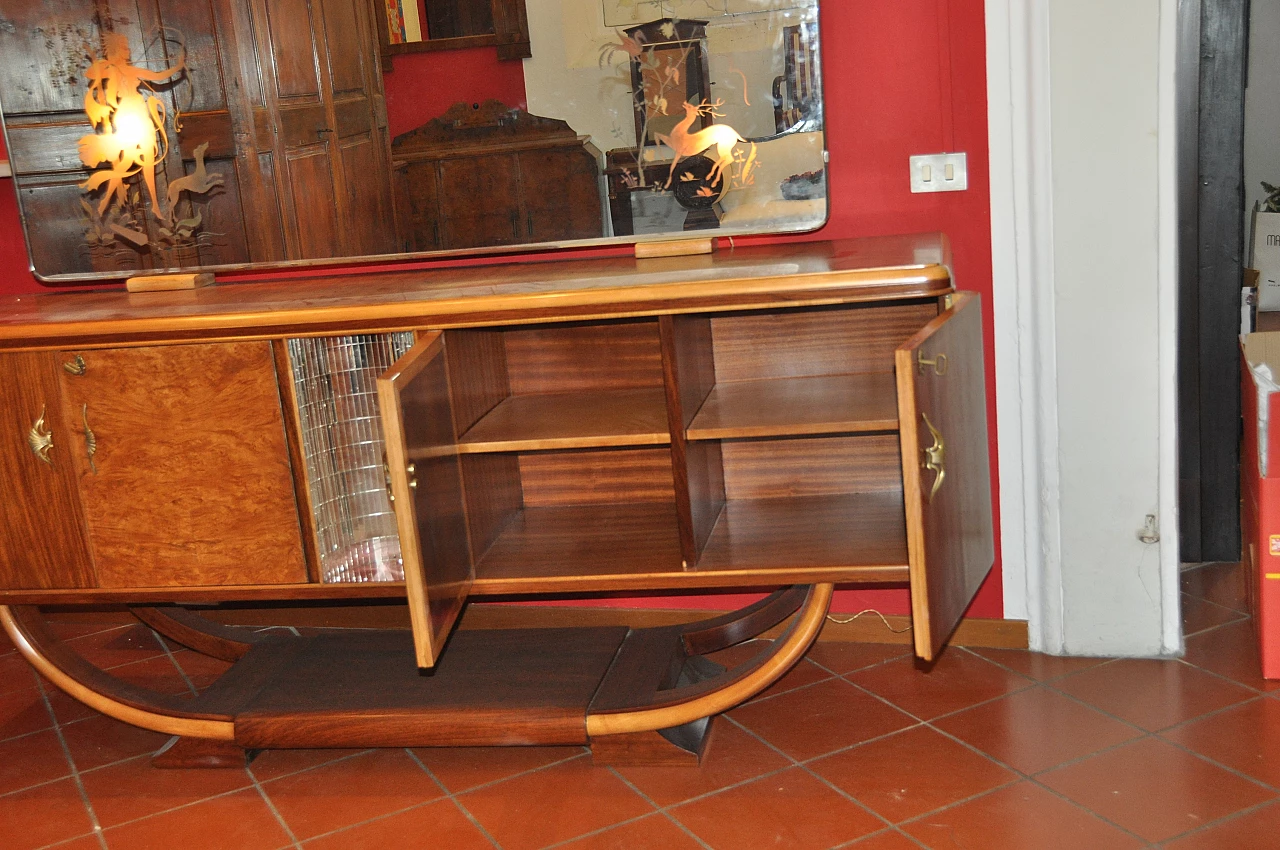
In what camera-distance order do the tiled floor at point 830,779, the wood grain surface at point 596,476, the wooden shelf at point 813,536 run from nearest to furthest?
the tiled floor at point 830,779 → the wooden shelf at point 813,536 → the wood grain surface at point 596,476

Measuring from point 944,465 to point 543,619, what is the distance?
1.42 meters

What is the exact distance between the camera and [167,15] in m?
2.62

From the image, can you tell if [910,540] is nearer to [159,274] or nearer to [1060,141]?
[1060,141]

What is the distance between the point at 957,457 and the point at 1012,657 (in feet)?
2.77

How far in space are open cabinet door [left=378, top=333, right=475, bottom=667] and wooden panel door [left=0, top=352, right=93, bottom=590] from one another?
77 centimetres

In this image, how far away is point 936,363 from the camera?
1.91 meters

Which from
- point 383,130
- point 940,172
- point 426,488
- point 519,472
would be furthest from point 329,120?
point 940,172

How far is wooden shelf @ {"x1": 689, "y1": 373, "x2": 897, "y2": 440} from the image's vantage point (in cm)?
217

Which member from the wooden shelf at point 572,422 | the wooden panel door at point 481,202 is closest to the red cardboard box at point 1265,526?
the wooden shelf at point 572,422

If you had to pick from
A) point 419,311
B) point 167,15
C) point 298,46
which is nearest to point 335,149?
point 298,46

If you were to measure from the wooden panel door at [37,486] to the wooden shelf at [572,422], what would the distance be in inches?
31.4

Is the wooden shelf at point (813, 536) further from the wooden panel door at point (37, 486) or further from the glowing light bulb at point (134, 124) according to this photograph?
the glowing light bulb at point (134, 124)

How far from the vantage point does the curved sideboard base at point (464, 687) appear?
7.65ft

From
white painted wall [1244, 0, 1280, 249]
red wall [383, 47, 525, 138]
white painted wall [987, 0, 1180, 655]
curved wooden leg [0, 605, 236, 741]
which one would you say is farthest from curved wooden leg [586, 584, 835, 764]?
white painted wall [1244, 0, 1280, 249]
